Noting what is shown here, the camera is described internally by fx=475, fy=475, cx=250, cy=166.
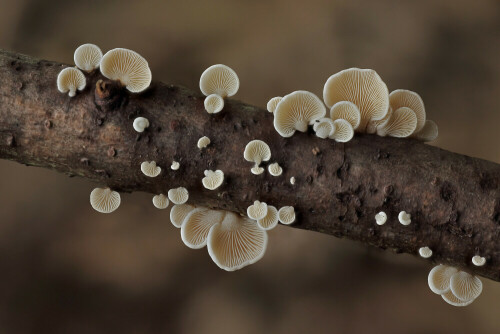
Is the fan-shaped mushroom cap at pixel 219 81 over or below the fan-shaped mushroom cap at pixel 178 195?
over

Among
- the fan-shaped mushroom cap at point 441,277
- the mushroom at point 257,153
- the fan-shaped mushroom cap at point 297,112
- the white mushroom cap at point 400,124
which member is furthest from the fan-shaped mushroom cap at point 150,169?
the fan-shaped mushroom cap at point 441,277

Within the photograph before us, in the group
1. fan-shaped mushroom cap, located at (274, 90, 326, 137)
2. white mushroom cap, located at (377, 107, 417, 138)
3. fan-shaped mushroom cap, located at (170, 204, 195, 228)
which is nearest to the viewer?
fan-shaped mushroom cap, located at (274, 90, 326, 137)

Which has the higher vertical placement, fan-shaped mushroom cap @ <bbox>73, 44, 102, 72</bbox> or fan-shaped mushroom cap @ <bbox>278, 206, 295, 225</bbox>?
fan-shaped mushroom cap @ <bbox>73, 44, 102, 72</bbox>

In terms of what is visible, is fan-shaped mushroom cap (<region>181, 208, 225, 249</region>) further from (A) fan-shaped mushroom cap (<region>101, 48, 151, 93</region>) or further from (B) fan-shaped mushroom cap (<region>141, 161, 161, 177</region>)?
(A) fan-shaped mushroom cap (<region>101, 48, 151, 93</region>)

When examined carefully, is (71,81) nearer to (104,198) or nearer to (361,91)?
(104,198)

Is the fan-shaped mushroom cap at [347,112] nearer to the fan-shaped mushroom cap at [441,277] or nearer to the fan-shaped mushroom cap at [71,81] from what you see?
the fan-shaped mushroom cap at [441,277]

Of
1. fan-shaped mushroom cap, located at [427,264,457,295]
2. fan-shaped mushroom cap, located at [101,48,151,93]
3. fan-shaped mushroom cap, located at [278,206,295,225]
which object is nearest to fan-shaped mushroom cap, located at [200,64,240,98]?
fan-shaped mushroom cap, located at [101,48,151,93]
